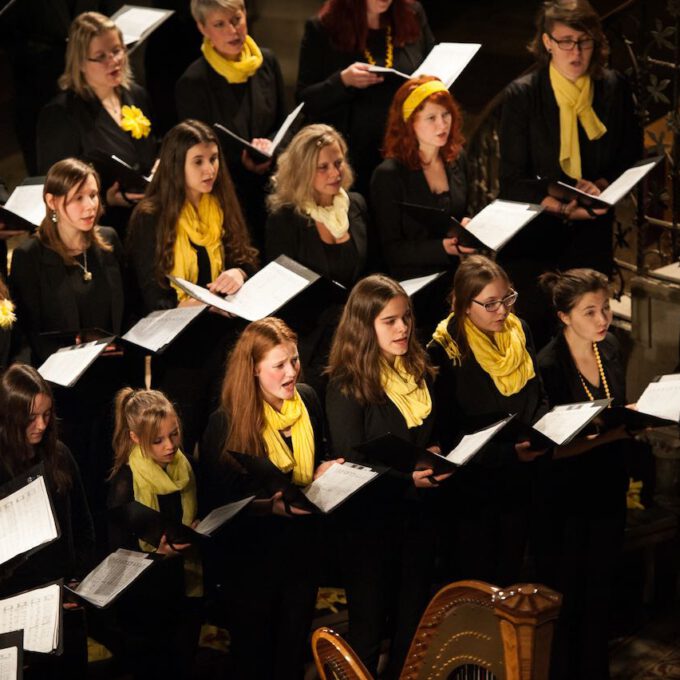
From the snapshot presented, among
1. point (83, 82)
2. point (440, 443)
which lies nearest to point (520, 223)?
point (440, 443)

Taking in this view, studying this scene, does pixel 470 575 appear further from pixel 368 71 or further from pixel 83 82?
pixel 83 82

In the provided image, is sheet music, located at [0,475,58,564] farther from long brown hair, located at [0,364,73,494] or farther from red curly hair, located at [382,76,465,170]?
red curly hair, located at [382,76,465,170]

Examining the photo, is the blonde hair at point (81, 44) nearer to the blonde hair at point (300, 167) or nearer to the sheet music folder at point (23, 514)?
the blonde hair at point (300, 167)

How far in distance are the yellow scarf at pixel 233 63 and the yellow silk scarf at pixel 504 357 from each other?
147 centimetres

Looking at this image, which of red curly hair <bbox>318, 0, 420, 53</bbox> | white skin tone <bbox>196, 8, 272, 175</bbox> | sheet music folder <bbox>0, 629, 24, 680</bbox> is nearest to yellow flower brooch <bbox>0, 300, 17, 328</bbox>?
white skin tone <bbox>196, 8, 272, 175</bbox>

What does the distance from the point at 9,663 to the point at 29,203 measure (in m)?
2.03

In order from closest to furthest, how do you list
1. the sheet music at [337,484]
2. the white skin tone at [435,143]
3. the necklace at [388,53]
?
1. the sheet music at [337,484]
2. the white skin tone at [435,143]
3. the necklace at [388,53]

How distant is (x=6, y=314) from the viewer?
5.05 meters

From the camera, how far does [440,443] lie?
16.8ft

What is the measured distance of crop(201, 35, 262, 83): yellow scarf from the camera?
5.90m

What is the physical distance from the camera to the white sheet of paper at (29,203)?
5332mm

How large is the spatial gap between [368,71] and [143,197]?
3.27 ft

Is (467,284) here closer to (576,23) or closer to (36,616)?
(576,23)

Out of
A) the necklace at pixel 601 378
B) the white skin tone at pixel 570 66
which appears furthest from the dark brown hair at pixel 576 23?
the necklace at pixel 601 378
